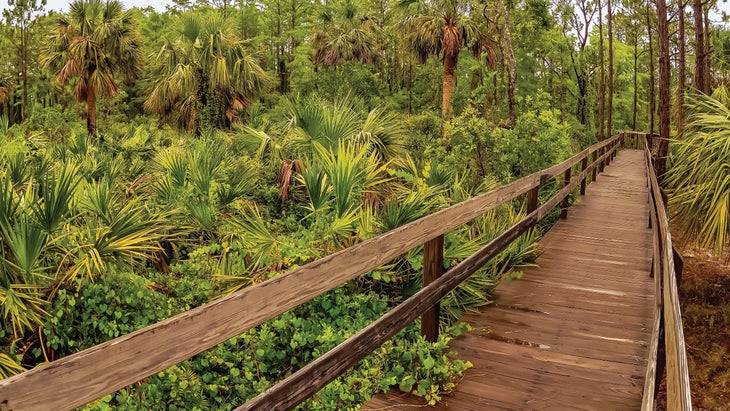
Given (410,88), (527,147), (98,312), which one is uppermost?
(410,88)

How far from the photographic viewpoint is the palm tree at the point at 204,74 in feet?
72.3

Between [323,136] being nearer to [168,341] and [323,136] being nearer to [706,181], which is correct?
[706,181]

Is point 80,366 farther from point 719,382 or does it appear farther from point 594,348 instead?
point 719,382

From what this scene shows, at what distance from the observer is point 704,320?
10.3 meters

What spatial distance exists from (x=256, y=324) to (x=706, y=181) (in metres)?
9.16

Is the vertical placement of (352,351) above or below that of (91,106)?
below

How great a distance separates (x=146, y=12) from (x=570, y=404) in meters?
59.2

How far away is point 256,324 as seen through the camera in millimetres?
2375

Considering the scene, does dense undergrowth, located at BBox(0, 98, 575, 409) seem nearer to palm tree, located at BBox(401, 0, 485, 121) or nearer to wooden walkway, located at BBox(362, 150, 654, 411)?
wooden walkway, located at BBox(362, 150, 654, 411)

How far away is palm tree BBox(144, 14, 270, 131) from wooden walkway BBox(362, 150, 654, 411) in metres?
16.8

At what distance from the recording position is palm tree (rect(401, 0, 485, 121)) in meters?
26.4

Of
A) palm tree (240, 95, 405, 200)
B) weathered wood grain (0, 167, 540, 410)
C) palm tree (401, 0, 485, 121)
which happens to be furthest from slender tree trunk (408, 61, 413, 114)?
weathered wood grain (0, 167, 540, 410)

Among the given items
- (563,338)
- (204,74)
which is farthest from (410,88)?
(563,338)

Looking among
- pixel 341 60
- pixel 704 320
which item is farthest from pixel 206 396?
pixel 341 60
